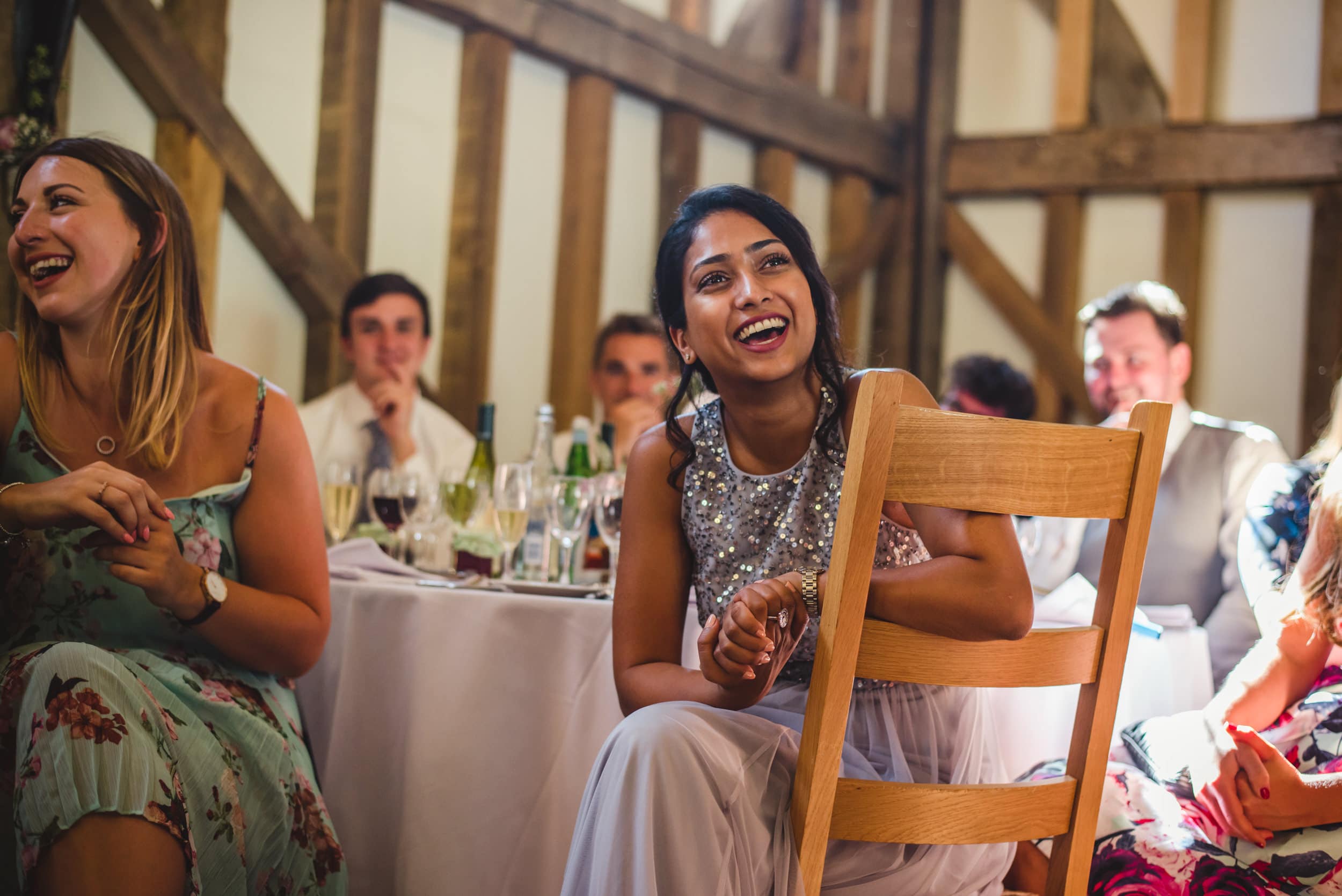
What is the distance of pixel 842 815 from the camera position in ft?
4.34

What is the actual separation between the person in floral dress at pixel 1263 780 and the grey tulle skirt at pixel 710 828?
1.02 ft

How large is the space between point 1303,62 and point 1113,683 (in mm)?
5274

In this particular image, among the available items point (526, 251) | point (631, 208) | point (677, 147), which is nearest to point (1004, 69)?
point (677, 147)

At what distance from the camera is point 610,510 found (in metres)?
2.28

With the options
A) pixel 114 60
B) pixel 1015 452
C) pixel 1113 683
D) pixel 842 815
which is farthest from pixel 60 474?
pixel 114 60

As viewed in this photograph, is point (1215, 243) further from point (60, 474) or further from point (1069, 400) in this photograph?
point (60, 474)

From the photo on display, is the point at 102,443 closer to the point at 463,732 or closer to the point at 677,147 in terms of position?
the point at 463,732

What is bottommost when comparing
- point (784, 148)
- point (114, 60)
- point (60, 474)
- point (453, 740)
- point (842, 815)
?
point (453, 740)

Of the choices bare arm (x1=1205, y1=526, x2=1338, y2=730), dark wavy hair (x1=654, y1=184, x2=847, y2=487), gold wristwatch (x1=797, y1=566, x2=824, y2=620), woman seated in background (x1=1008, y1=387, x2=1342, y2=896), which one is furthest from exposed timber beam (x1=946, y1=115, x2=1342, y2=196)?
gold wristwatch (x1=797, y1=566, x2=824, y2=620)

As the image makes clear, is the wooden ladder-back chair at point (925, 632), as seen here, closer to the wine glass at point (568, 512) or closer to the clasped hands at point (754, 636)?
the clasped hands at point (754, 636)

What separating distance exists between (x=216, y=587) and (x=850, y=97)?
5.27 m

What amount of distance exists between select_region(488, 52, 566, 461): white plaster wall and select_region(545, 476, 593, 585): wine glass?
2569 mm

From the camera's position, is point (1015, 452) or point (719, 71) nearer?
point (1015, 452)

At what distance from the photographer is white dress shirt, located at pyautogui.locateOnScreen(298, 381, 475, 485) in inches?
153
